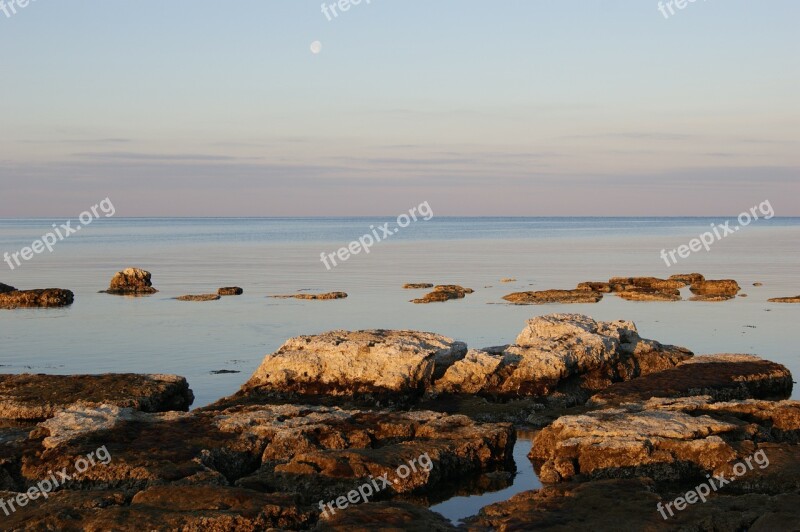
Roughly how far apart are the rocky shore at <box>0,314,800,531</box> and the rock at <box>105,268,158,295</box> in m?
32.5

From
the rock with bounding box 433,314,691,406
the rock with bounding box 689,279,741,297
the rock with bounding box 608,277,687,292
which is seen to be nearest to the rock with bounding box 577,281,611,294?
the rock with bounding box 608,277,687,292

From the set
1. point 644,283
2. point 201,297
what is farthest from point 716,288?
point 201,297

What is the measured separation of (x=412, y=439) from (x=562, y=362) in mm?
7734

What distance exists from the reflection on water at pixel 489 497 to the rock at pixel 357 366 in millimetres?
5596

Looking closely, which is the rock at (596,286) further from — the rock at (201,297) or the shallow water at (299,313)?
the rock at (201,297)

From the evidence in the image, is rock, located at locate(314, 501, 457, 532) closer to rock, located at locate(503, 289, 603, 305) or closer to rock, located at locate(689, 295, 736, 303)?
rock, located at locate(503, 289, 603, 305)

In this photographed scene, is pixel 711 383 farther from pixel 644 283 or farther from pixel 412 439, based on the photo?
pixel 644 283

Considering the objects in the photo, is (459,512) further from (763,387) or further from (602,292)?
(602,292)

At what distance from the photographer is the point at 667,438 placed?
744 inches

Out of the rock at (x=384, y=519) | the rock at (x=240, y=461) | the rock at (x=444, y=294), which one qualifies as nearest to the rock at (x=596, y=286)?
the rock at (x=444, y=294)

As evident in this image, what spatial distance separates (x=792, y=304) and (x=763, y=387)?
23.7 meters

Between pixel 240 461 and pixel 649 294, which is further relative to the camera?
pixel 649 294

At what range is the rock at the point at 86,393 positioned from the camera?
2327 centimetres

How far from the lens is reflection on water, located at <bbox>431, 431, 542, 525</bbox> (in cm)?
1700
